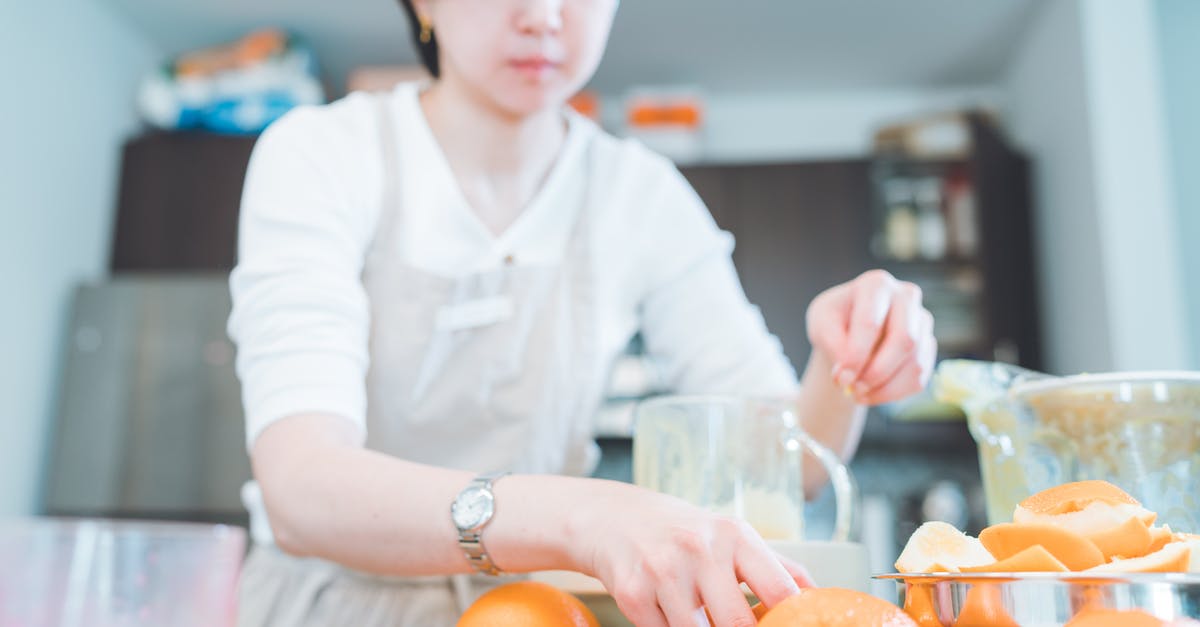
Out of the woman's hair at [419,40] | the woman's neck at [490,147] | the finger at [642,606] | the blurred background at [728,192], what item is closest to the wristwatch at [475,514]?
the finger at [642,606]

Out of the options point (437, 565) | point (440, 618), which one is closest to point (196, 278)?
point (440, 618)

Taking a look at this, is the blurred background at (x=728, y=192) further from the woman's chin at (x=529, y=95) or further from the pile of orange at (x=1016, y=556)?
the pile of orange at (x=1016, y=556)

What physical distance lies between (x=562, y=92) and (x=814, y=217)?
223 centimetres

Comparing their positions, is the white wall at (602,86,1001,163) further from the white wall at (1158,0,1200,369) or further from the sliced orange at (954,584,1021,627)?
the sliced orange at (954,584,1021,627)

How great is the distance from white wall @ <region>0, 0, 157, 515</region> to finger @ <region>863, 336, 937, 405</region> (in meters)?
2.56

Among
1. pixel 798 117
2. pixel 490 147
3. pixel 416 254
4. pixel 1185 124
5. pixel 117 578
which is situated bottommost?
pixel 117 578

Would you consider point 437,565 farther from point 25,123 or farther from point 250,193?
point 25,123

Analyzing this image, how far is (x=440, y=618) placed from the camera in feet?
2.65

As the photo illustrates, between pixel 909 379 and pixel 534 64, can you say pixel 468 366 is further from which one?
pixel 909 379

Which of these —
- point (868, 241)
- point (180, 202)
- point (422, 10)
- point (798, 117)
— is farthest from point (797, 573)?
point (798, 117)

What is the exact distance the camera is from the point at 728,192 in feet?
10.1

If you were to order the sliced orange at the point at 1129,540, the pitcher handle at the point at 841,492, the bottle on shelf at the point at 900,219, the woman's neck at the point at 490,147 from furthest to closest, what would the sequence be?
the bottle on shelf at the point at 900,219, the woman's neck at the point at 490,147, the pitcher handle at the point at 841,492, the sliced orange at the point at 1129,540

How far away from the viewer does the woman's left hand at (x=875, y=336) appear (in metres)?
0.73

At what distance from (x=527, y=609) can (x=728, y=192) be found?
2677mm
